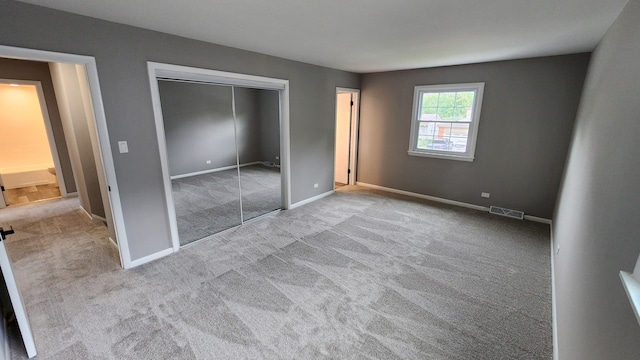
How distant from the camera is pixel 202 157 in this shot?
4133 mm

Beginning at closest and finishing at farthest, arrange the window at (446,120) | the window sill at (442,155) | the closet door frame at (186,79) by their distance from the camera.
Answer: the closet door frame at (186,79)
the window at (446,120)
the window sill at (442,155)

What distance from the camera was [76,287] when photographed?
2.53 metres

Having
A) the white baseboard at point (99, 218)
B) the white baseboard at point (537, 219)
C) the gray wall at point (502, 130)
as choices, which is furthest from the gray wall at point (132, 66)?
the white baseboard at point (537, 219)

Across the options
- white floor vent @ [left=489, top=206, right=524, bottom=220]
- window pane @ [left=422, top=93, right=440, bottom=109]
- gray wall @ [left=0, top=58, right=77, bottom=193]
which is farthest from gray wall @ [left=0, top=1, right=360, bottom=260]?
white floor vent @ [left=489, top=206, right=524, bottom=220]

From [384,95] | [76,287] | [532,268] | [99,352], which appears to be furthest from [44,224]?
[532,268]

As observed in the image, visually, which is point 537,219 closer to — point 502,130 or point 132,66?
point 502,130

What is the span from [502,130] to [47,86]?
7.85m

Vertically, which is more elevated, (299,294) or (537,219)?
(537,219)

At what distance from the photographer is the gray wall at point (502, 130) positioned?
374 cm

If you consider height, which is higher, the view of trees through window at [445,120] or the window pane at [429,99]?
the window pane at [429,99]

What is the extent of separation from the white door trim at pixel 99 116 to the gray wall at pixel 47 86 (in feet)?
11.5

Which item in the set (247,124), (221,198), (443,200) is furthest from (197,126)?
(443,200)

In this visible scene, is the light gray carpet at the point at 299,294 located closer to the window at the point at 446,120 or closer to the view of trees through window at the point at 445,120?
the window at the point at 446,120

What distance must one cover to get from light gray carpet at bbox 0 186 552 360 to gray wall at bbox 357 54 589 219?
0.82m
